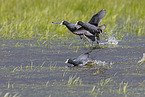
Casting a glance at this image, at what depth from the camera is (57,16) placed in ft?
41.2

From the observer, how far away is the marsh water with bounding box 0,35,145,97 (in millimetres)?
5875

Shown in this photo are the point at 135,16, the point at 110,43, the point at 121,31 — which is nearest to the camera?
the point at 110,43

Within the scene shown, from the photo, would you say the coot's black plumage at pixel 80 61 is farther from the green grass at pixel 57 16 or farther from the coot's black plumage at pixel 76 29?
the green grass at pixel 57 16

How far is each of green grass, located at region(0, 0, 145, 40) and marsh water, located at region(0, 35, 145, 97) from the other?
902 mm

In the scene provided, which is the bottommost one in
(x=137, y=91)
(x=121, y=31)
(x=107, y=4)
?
(x=137, y=91)

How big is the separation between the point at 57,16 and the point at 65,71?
538cm

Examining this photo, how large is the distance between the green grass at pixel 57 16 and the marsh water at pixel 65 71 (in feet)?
2.96

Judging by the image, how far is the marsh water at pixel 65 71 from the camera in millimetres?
5875

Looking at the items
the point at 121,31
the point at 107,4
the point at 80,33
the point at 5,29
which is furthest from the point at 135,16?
the point at 80,33

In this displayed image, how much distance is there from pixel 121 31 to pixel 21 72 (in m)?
5.84

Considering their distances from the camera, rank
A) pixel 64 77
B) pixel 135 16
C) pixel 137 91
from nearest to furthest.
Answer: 1. pixel 137 91
2. pixel 64 77
3. pixel 135 16

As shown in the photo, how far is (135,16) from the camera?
15.0 metres

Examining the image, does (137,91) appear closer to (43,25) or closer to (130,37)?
(130,37)

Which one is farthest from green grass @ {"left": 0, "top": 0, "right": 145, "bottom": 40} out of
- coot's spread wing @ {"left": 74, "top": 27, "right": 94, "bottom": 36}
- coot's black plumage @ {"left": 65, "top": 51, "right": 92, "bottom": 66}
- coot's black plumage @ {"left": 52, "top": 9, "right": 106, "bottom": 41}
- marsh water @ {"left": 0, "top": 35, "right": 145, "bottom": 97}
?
coot's black plumage @ {"left": 65, "top": 51, "right": 92, "bottom": 66}
